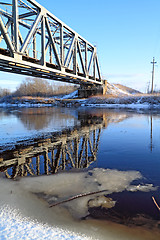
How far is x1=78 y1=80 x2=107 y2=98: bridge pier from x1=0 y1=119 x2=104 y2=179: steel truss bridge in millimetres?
39254

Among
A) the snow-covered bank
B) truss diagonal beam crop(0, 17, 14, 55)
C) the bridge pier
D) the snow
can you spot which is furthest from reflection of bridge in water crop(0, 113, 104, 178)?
the bridge pier

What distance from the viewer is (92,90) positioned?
4609 centimetres

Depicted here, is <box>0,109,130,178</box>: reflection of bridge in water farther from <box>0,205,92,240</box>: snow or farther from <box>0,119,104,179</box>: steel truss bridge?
<box>0,205,92,240</box>: snow

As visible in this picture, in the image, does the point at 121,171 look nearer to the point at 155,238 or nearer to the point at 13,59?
the point at 155,238

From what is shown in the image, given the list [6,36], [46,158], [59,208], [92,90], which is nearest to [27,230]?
[59,208]

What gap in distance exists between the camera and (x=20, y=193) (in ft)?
10.1

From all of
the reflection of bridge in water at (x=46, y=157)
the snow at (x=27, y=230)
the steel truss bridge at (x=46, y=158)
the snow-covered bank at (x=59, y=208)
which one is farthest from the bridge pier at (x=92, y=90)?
the snow at (x=27, y=230)

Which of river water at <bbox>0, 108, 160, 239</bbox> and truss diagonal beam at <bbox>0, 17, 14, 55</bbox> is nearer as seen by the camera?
river water at <bbox>0, 108, 160, 239</bbox>

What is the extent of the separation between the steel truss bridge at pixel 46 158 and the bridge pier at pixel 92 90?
1545 inches

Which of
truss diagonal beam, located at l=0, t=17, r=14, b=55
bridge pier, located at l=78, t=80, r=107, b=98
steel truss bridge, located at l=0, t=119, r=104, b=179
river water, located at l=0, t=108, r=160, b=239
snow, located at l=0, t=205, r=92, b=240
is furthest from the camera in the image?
bridge pier, located at l=78, t=80, r=107, b=98

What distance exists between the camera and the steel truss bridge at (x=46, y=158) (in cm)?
419

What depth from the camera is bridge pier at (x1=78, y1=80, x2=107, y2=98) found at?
4438 centimetres

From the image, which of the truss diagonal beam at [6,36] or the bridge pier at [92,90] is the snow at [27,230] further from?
the bridge pier at [92,90]

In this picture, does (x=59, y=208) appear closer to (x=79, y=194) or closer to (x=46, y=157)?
(x=79, y=194)
